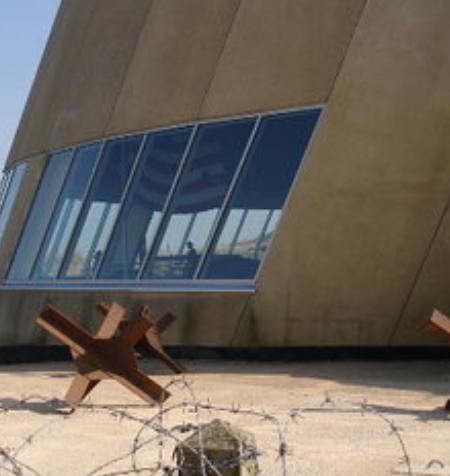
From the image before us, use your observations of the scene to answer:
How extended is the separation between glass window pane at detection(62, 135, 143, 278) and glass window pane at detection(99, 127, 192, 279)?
0.28 m

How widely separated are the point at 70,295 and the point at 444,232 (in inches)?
261

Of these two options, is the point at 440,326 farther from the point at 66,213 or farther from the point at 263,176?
the point at 66,213

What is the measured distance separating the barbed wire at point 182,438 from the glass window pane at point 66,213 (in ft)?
21.9

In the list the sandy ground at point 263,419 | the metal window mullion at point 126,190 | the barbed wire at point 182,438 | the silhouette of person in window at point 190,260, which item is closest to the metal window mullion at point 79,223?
the metal window mullion at point 126,190

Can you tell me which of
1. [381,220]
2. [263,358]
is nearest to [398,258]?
[381,220]

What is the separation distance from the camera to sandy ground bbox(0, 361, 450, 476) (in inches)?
280

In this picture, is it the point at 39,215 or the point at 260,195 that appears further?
the point at 39,215

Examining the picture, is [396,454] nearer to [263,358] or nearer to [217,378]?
[217,378]

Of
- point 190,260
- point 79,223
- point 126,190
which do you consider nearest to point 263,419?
point 190,260

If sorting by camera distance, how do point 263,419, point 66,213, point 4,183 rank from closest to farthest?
point 263,419
point 66,213
point 4,183

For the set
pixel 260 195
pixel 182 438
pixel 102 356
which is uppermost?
pixel 260 195

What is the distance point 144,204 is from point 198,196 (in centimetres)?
126

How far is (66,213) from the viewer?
18.7 meters

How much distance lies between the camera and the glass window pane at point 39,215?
19.3m
